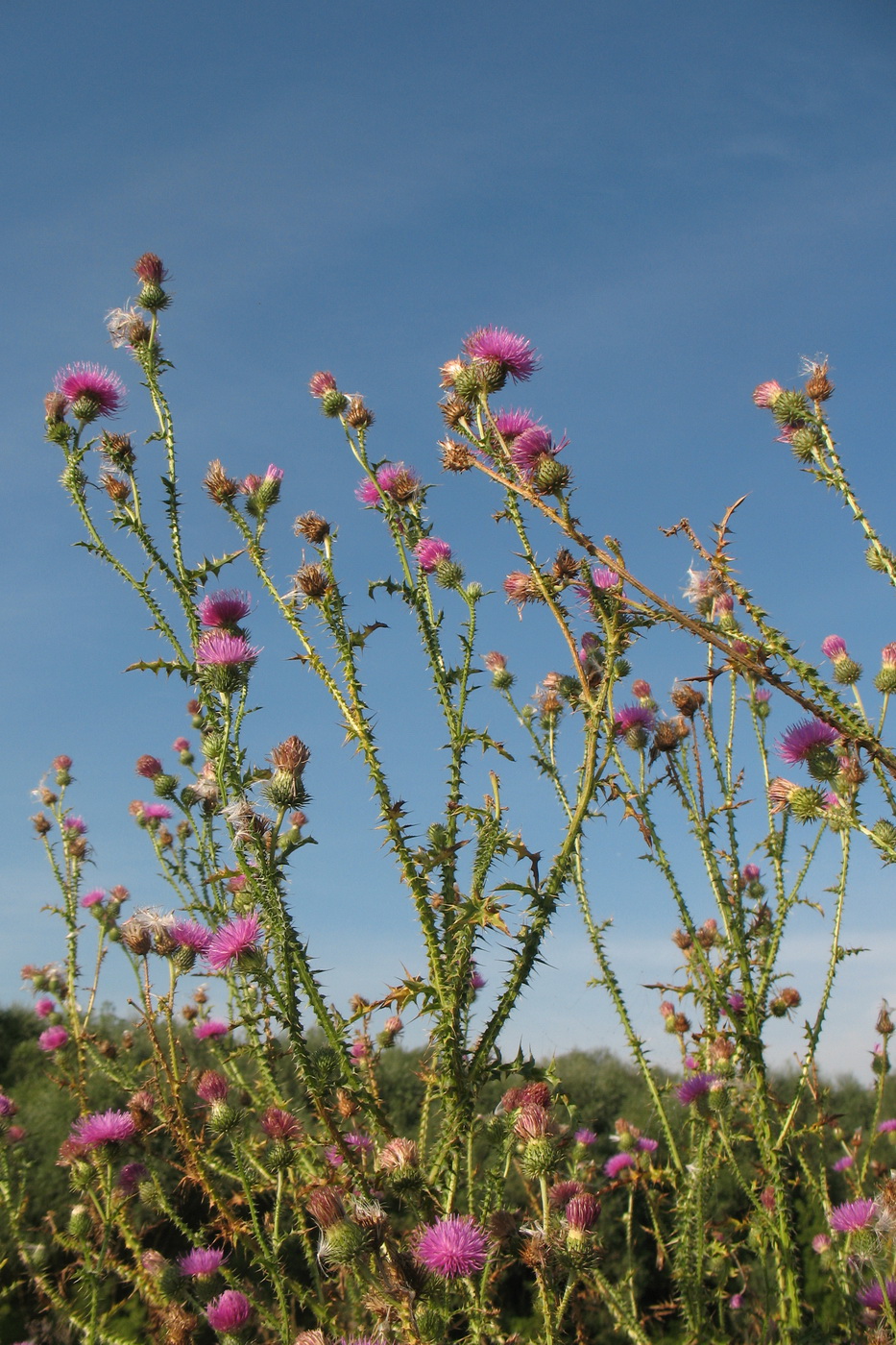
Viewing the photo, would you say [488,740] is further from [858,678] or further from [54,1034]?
[54,1034]

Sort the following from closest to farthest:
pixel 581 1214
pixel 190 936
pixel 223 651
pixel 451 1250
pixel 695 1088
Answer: pixel 451 1250
pixel 581 1214
pixel 223 651
pixel 190 936
pixel 695 1088

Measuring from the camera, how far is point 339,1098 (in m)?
2.77

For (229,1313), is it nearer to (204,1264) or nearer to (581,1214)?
(204,1264)

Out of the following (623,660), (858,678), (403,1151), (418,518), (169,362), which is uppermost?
(169,362)

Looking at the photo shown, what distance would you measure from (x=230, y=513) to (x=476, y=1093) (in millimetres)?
2766

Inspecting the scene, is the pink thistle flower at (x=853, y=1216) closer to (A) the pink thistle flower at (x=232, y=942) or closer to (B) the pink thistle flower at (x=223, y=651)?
(A) the pink thistle flower at (x=232, y=942)

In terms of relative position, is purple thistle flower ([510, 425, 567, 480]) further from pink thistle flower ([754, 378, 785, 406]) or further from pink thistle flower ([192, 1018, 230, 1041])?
pink thistle flower ([192, 1018, 230, 1041])

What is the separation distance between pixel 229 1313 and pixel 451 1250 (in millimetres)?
1382

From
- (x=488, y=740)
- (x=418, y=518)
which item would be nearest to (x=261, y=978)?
(x=488, y=740)

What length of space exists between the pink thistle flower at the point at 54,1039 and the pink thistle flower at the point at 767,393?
231 inches

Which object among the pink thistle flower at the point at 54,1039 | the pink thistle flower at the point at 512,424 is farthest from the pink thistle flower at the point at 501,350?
the pink thistle flower at the point at 54,1039

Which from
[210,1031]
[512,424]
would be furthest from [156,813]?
[512,424]

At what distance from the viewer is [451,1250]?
2.12 metres

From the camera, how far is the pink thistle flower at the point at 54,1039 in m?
6.18
